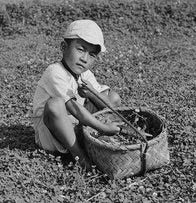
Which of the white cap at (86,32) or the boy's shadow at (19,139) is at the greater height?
the white cap at (86,32)

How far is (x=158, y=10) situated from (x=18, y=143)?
4.35m

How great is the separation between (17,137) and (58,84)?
36.4 inches

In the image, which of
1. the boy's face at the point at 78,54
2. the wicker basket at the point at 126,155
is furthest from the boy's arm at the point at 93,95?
the wicker basket at the point at 126,155

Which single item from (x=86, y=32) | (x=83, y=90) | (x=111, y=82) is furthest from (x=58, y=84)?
(x=111, y=82)

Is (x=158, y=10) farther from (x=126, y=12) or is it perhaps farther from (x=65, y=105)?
(x=65, y=105)

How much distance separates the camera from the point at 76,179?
3.39 m

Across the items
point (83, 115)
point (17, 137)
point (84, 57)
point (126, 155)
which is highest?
point (84, 57)

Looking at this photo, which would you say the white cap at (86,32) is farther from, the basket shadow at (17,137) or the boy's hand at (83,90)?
the basket shadow at (17,137)

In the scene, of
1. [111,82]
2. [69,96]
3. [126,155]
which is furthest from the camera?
[111,82]

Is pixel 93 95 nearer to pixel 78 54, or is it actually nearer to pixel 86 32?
pixel 78 54

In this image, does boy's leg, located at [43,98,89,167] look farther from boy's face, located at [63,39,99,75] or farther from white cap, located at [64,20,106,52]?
white cap, located at [64,20,106,52]

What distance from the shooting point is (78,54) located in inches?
142

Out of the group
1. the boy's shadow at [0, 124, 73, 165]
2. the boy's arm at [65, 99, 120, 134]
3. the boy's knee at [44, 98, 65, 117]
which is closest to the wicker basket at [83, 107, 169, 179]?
the boy's arm at [65, 99, 120, 134]

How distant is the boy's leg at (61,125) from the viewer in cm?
346
